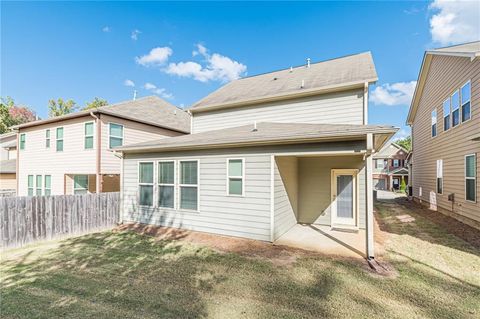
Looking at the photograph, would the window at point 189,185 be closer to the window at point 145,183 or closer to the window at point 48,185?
the window at point 145,183

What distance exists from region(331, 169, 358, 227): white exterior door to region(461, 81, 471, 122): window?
495 centimetres

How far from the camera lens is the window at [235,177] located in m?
6.89

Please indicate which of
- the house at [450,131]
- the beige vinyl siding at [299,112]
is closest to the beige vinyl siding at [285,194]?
the beige vinyl siding at [299,112]

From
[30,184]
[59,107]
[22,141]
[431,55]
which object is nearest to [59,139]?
[30,184]

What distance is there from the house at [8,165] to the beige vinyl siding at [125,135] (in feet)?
35.1

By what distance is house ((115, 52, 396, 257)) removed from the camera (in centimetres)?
633

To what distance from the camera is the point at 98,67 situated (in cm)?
1964

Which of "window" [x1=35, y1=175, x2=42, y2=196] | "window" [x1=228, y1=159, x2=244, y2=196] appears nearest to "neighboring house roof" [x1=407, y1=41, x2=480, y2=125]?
"window" [x1=228, y1=159, x2=244, y2=196]

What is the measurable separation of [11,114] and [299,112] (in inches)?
1880

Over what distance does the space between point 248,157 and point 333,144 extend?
93.7 inches

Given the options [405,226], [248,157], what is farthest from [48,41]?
[405,226]

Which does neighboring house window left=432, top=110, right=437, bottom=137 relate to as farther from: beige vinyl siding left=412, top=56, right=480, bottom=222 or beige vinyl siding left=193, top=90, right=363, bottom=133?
beige vinyl siding left=193, top=90, right=363, bottom=133

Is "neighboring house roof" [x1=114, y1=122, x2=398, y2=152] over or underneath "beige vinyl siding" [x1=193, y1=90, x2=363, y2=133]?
underneath

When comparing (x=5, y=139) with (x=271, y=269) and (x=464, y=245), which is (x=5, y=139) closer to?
(x=271, y=269)
